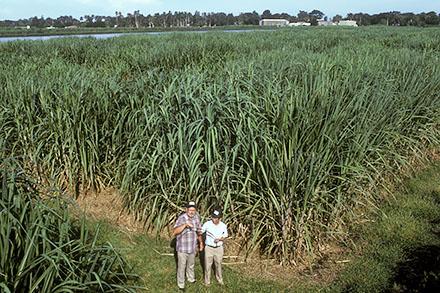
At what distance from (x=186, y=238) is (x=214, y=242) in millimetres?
274

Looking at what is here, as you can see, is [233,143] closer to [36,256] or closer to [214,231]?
[214,231]

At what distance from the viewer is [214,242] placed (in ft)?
14.3

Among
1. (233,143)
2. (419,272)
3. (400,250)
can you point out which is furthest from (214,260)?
(400,250)

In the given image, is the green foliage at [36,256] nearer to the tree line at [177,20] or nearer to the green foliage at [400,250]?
the green foliage at [400,250]

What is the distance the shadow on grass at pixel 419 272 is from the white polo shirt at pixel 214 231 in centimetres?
170

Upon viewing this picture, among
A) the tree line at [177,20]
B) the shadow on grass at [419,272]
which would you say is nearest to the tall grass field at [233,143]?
the shadow on grass at [419,272]

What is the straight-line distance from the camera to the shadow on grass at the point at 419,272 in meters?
4.34

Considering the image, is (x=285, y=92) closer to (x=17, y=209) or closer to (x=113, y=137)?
(x=113, y=137)

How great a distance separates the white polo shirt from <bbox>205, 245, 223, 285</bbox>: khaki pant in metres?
0.06

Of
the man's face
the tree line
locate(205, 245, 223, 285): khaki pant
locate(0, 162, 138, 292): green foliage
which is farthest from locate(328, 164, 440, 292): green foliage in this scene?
the tree line

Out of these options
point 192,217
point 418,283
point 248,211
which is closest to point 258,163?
point 248,211

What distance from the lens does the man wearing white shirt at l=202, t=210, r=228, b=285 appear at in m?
4.33

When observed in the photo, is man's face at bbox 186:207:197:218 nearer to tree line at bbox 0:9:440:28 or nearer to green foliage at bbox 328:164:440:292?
green foliage at bbox 328:164:440:292

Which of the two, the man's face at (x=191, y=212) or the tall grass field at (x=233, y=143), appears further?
the tall grass field at (x=233, y=143)
